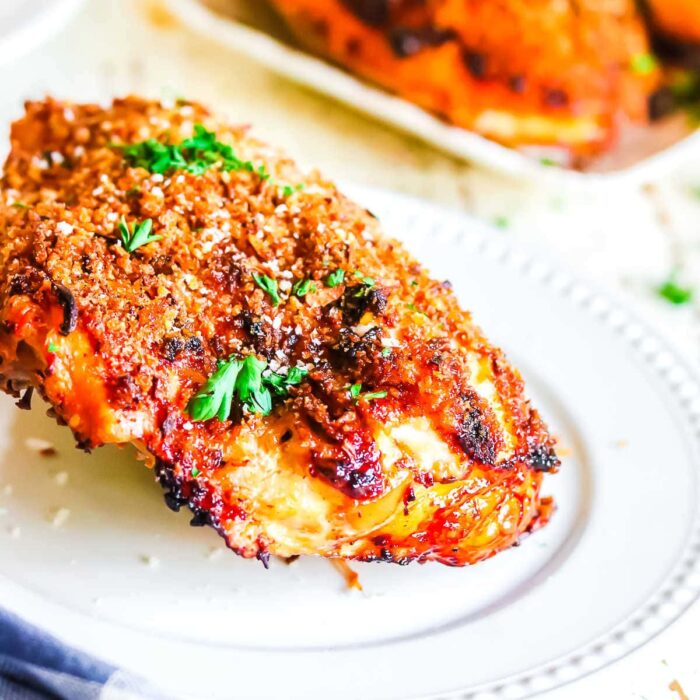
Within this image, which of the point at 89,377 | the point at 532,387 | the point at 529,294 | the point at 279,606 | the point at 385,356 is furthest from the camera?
the point at 529,294

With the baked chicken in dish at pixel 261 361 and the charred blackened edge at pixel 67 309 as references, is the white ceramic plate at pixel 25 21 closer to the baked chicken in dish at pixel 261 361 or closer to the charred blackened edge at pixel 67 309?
the baked chicken in dish at pixel 261 361

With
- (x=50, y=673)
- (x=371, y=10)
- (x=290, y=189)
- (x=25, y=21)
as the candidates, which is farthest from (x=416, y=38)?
(x=50, y=673)

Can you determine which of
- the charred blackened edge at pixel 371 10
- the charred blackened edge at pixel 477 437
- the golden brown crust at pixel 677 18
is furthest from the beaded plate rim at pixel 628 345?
the golden brown crust at pixel 677 18

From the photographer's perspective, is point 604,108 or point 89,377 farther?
point 604,108

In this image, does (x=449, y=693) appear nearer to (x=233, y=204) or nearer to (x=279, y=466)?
(x=279, y=466)

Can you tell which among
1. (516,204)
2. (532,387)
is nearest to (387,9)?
(516,204)
